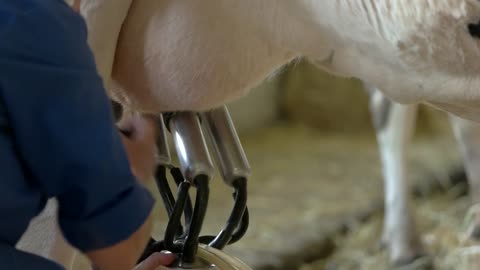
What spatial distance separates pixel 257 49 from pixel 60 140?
0.86 ft

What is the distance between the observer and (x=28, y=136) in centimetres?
46

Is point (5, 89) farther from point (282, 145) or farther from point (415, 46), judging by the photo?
point (282, 145)

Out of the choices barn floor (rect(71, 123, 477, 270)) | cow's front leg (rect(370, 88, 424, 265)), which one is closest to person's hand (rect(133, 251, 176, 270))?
barn floor (rect(71, 123, 477, 270))

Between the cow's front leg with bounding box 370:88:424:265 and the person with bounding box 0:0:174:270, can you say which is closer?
the person with bounding box 0:0:174:270

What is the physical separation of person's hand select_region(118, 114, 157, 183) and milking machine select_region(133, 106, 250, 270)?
36 millimetres

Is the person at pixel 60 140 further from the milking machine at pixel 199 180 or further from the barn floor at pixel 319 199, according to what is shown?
the barn floor at pixel 319 199

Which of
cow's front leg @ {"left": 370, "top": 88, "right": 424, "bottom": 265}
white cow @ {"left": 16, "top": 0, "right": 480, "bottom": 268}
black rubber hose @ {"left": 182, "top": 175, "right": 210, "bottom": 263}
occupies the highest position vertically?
white cow @ {"left": 16, "top": 0, "right": 480, "bottom": 268}

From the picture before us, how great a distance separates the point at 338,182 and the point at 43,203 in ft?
5.06

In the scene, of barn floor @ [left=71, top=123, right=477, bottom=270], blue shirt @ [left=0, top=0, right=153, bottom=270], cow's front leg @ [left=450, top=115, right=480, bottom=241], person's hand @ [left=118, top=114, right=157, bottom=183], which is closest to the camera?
blue shirt @ [left=0, top=0, right=153, bottom=270]

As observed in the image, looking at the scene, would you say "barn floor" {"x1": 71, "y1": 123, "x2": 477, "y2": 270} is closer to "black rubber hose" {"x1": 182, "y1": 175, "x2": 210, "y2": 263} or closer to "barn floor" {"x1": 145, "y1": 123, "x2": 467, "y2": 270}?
"barn floor" {"x1": 145, "y1": 123, "x2": 467, "y2": 270}

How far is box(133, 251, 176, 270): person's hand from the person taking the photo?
2.01 ft

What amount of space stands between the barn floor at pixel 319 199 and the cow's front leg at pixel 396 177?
0.15 feet

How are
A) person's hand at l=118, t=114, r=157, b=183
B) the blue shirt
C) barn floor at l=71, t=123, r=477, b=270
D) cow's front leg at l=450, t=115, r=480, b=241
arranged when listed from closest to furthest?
the blue shirt
person's hand at l=118, t=114, r=157, b=183
cow's front leg at l=450, t=115, r=480, b=241
barn floor at l=71, t=123, r=477, b=270

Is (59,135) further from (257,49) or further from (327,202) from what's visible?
(327,202)
